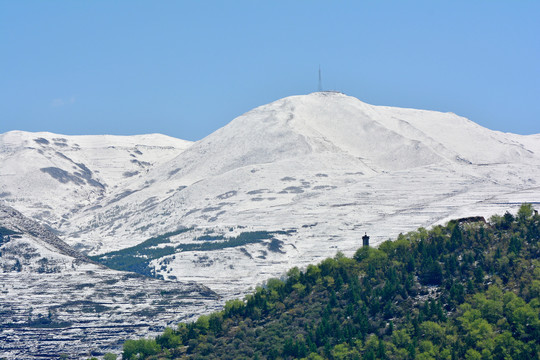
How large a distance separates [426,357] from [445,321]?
46.7ft

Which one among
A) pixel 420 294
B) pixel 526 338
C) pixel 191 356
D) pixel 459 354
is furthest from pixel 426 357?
pixel 191 356

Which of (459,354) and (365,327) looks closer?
(459,354)

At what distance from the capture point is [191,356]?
199 metres

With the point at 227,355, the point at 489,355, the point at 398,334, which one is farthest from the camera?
the point at 227,355

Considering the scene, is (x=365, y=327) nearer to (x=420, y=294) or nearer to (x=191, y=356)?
(x=420, y=294)

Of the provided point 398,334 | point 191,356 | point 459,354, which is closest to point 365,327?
point 398,334

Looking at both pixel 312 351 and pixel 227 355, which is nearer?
pixel 312 351

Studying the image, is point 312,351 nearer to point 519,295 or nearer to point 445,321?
point 445,321

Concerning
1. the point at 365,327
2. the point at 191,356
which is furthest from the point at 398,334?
the point at 191,356

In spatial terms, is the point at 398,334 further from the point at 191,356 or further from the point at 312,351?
the point at 191,356

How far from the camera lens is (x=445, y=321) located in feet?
602

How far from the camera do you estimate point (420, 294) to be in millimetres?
199375

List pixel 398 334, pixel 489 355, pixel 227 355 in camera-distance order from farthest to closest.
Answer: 1. pixel 227 355
2. pixel 398 334
3. pixel 489 355

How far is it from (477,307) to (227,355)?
146 ft
